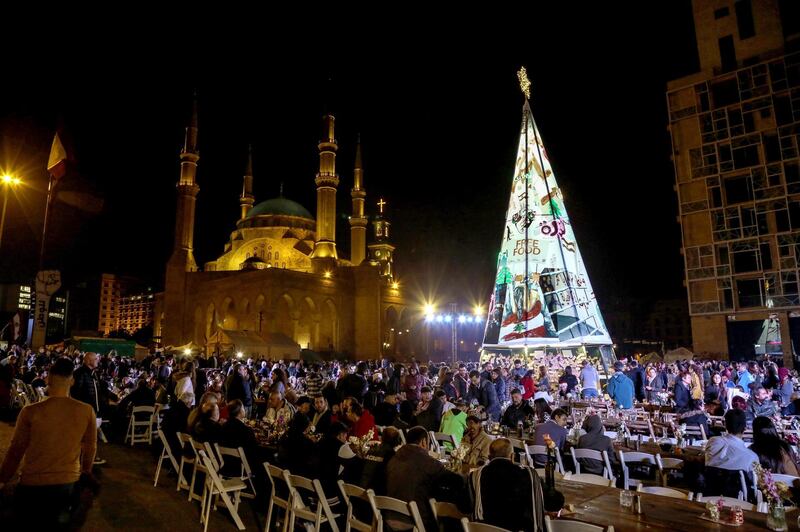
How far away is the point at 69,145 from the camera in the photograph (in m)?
14.9

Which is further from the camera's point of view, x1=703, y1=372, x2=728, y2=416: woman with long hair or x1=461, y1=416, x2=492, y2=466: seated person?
x1=703, y1=372, x2=728, y2=416: woman with long hair

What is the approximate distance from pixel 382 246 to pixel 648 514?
209ft

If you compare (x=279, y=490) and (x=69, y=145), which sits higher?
(x=69, y=145)

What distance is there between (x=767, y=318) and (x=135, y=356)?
42578 mm

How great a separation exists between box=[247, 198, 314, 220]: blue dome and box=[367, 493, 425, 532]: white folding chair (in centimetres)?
5699

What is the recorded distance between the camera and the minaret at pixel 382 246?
67.0 meters

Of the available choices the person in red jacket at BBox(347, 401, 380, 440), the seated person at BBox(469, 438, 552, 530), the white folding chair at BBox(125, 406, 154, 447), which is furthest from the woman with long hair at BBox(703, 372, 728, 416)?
the white folding chair at BBox(125, 406, 154, 447)

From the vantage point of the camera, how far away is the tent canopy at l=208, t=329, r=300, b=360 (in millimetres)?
35406

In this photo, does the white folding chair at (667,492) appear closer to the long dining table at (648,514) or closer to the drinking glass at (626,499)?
the long dining table at (648,514)

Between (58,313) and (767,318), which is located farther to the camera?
(58,313)

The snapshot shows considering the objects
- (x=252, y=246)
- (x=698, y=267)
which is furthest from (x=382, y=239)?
(x=698, y=267)

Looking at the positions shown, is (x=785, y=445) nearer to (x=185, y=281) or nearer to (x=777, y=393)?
(x=777, y=393)

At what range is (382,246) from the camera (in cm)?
6731

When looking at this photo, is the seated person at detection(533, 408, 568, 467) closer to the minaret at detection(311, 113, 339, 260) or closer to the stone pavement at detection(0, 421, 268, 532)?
the stone pavement at detection(0, 421, 268, 532)
